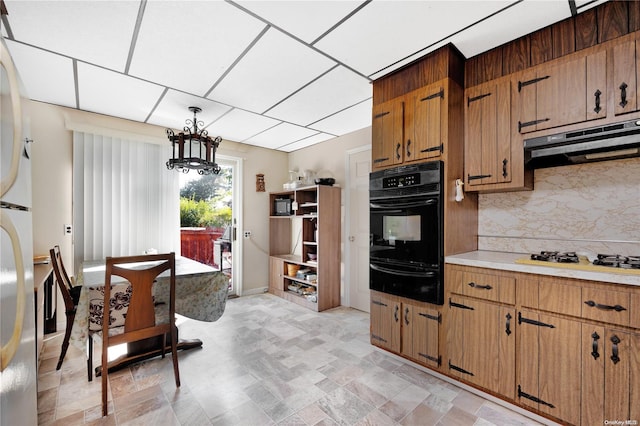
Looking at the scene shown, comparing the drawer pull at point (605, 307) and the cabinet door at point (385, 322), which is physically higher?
the drawer pull at point (605, 307)

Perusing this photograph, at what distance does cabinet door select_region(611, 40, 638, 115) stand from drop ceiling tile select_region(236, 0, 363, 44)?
1.59 metres

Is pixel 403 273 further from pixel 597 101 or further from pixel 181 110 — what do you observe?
pixel 181 110

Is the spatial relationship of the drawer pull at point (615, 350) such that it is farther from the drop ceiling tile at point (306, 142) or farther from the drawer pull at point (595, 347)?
the drop ceiling tile at point (306, 142)

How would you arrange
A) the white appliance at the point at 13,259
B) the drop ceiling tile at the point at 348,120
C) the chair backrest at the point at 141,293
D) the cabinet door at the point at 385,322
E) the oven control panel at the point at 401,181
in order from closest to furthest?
the white appliance at the point at 13,259 → the chair backrest at the point at 141,293 → the oven control panel at the point at 401,181 → the cabinet door at the point at 385,322 → the drop ceiling tile at the point at 348,120

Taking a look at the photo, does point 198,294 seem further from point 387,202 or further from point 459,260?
point 459,260

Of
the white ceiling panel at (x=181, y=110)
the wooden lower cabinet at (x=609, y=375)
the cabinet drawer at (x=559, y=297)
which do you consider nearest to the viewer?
the wooden lower cabinet at (x=609, y=375)

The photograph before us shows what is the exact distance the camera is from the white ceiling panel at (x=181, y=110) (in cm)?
297

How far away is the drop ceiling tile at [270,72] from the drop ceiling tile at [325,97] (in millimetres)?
115

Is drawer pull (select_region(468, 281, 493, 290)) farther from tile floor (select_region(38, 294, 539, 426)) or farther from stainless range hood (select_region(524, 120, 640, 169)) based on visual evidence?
stainless range hood (select_region(524, 120, 640, 169))

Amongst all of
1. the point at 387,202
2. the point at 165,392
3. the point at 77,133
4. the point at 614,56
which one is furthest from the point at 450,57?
the point at 77,133

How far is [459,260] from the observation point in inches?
83.2

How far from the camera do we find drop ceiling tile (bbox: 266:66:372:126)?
2598 mm

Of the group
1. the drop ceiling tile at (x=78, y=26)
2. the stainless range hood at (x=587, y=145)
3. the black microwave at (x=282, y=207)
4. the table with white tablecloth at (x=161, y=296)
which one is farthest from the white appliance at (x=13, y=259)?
the black microwave at (x=282, y=207)

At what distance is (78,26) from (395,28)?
6.93 ft
